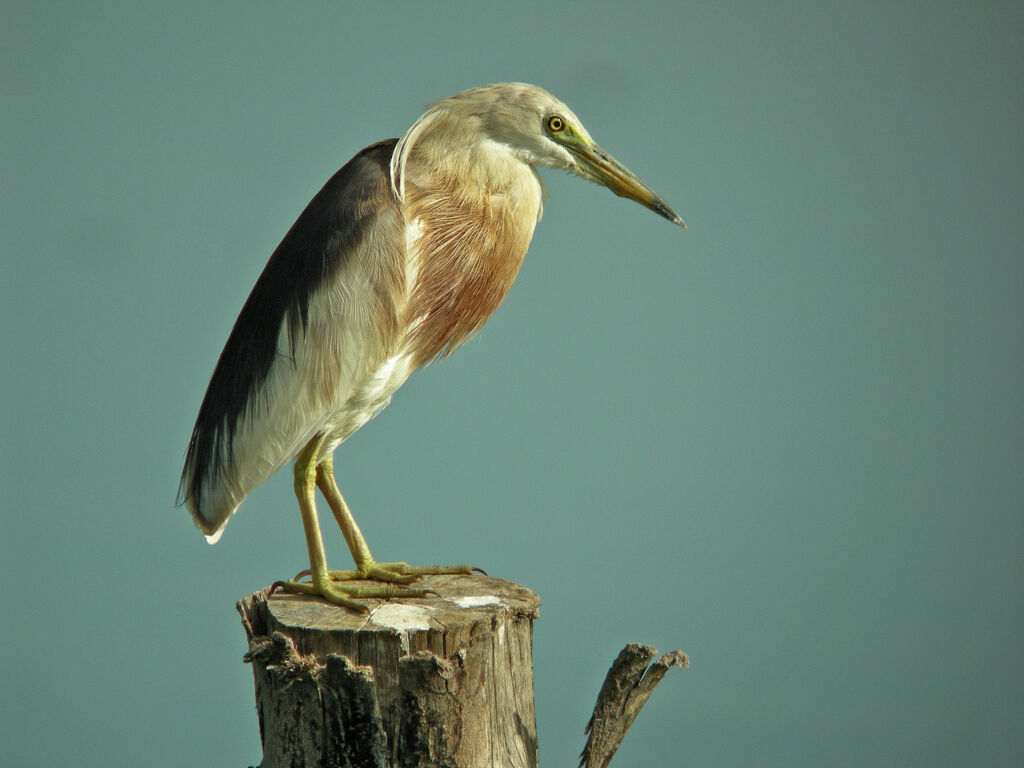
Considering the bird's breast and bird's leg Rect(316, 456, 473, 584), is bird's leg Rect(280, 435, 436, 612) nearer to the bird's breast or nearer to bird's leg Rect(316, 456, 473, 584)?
bird's leg Rect(316, 456, 473, 584)

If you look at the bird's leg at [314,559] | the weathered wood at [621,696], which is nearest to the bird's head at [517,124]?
the bird's leg at [314,559]

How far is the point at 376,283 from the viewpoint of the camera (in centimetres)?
291

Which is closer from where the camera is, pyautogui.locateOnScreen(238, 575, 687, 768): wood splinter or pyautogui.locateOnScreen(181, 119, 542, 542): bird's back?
pyautogui.locateOnScreen(238, 575, 687, 768): wood splinter

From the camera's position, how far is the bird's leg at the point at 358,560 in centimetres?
324

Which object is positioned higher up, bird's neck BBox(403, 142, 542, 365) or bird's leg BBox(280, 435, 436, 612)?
bird's neck BBox(403, 142, 542, 365)

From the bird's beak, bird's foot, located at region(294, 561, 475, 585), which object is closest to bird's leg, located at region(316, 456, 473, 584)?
bird's foot, located at region(294, 561, 475, 585)

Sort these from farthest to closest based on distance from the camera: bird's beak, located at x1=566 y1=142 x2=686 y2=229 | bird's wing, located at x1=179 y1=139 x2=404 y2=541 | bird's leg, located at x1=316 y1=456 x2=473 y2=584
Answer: bird's leg, located at x1=316 y1=456 x2=473 y2=584
bird's beak, located at x1=566 y1=142 x2=686 y2=229
bird's wing, located at x1=179 y1=139 x2=404 y2=541

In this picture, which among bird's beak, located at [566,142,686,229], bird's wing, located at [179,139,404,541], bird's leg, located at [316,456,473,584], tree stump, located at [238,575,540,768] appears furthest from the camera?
bird's leg, located at [316,456,473,584]

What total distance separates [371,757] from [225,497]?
875 millimetres

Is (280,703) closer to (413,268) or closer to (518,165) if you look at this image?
(413,268)

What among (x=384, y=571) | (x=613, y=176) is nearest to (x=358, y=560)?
(x=384, y=571)

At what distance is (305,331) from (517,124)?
81 cm

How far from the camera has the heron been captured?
2.93 meters

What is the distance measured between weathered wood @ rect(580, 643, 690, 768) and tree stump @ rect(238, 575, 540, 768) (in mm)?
191
